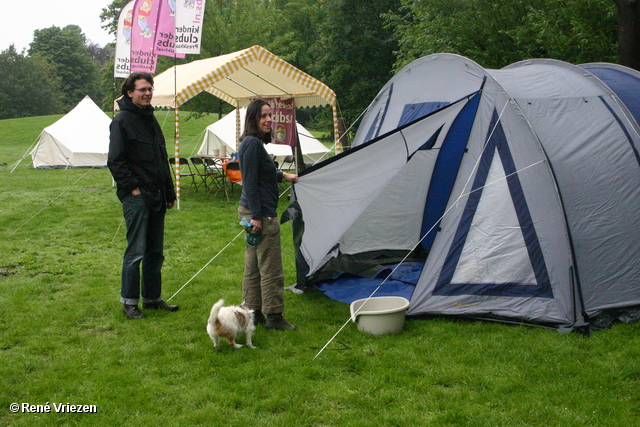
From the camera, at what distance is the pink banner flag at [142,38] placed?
370 inches

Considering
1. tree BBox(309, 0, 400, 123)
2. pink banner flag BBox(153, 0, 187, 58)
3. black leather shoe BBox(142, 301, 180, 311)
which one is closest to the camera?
black leather shoe BBox(142, 301, 180, 311)

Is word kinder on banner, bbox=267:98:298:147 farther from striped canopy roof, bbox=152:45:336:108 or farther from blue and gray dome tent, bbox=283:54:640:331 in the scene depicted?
blue and gray dome tent, bbox=283:54:640:331

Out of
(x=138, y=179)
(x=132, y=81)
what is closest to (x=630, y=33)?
(x=132, y=81)

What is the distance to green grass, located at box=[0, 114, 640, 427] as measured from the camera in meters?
2.86

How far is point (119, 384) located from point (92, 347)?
0.64 m

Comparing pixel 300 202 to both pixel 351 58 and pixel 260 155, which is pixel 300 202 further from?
pixel 351 58

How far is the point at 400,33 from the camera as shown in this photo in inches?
572

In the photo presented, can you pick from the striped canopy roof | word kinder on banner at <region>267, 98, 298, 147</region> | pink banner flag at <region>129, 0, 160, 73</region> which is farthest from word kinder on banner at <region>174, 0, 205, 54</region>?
word kinder on banner at <region>267, 98, 298, 147</region>

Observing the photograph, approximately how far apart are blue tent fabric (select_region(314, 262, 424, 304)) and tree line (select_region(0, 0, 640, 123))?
3581 mm

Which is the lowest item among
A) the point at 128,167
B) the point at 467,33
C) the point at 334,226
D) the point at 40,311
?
the point at 40,311

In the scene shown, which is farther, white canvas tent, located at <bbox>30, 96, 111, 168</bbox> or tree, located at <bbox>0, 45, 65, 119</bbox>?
tree, located at <bbox>0, 45, 65, 119</bbox>

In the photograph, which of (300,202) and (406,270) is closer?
(300,202)

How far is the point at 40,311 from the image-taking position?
14.5 ft

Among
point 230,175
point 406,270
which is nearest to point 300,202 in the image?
point 406,270
